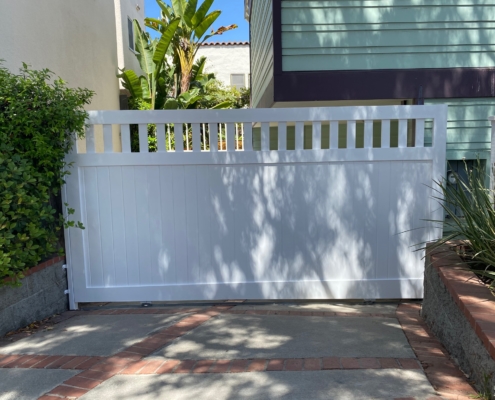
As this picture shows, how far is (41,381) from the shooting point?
3068 mm

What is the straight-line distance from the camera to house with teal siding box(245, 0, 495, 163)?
6.25m

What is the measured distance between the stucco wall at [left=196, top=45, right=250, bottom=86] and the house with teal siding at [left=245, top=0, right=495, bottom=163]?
58.1 feet

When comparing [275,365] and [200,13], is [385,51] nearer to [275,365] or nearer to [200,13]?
[275,365]

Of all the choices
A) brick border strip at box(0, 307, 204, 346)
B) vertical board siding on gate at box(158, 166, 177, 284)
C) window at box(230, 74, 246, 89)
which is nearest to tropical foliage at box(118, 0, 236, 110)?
vertical board siding on gate at box(158, 166, 177, 284)

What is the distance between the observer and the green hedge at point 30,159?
3740 millimetres

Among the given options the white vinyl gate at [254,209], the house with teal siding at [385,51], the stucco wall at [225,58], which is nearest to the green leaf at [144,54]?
the house with teal siding at [385,51]

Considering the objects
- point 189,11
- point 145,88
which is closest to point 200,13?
point 189,11

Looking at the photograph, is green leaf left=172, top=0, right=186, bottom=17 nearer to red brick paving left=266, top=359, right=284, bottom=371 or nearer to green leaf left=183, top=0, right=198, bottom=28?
green leaf left=183, top=0, right=198, bottom=28

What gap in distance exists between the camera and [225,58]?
23.6 metres

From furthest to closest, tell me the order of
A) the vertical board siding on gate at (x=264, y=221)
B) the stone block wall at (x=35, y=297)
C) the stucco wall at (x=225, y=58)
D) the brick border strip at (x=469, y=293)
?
1. the stucco wall at (x=225, y=58)
2. the vertical board siding on gate at (x=264, y=221)
3. the stone block wall at (x=35, y=297)
4. the brick border strip at (x=469, y=293)

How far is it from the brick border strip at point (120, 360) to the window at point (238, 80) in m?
20.5

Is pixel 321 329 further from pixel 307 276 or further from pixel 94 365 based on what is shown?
pixel 94 365

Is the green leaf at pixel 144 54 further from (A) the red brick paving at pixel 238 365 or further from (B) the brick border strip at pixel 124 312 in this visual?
(A) the red brick paving at pixel 238 365

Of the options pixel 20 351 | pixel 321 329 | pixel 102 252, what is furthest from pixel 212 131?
pixel 20 351
